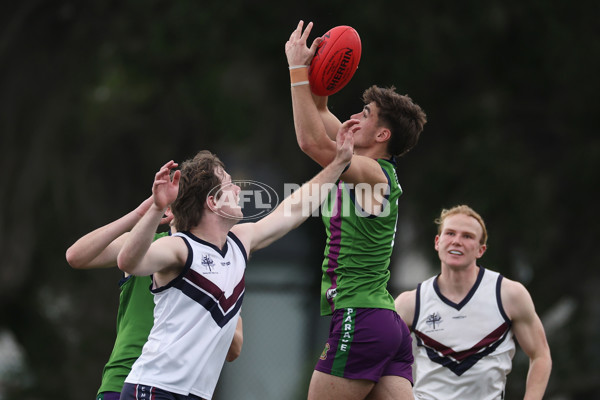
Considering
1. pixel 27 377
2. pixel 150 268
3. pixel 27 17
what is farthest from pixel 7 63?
pixel 150 268

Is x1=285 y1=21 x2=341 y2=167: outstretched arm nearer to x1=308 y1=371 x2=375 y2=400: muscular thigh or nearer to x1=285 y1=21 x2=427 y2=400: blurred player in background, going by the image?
x1=285 y1=21 x2=427 y2=400: blurred player in background

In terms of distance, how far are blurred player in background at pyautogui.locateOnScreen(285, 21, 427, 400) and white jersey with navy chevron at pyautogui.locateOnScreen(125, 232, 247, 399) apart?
95 cm

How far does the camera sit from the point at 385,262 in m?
5.07

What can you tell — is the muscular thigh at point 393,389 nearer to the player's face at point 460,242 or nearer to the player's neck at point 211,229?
the player's face at point 460,242

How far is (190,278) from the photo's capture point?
4008 mm

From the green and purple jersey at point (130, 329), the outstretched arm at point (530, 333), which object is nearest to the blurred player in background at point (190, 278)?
the green and purple jersey at point (130, 329)

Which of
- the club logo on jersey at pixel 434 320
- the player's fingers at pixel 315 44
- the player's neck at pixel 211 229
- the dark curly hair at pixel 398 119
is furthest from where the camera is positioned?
the club logo on jersey at pixel 434 320

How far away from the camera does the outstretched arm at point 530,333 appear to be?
558cm

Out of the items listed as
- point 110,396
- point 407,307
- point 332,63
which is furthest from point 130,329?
point 407,307

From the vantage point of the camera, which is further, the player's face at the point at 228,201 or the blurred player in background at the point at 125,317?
the blurred player in background at the point at 125,317

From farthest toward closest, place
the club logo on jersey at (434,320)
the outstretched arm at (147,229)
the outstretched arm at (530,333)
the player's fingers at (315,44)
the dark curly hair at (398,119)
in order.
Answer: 1. the club logo on jersey at (434,320)
2. the outstretched arm at (530,333)
3. the dark curly hair at (398,119)
4. the player's fingers at (315,44)
5. the outstretched arm at (147,229)

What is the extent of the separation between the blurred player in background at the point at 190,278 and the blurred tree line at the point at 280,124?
25.4 feet

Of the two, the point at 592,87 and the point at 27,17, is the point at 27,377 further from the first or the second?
the point at 592,87

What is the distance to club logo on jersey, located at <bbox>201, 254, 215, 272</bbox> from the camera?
4.05 metres
